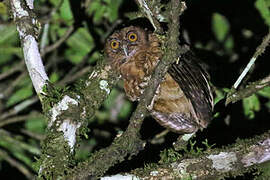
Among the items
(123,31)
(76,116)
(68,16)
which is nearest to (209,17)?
(68,16)

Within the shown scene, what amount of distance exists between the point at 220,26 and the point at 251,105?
187 centimetres

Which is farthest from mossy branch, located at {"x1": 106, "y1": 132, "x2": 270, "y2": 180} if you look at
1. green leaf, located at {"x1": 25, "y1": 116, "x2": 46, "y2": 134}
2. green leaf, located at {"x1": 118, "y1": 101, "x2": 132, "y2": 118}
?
green leaf, located at {"x1": 118, "y1": 101, "x2": 132, "y2": 118}

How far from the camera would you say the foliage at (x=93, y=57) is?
4.54 meters

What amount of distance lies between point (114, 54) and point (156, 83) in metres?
0.83

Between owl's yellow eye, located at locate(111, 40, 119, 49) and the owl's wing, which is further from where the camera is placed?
owl's yellow eye, located at locate(111, 40, 119, 49)

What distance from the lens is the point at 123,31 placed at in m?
3.53

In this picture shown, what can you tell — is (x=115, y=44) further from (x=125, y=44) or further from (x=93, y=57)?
(x=93, y=57)

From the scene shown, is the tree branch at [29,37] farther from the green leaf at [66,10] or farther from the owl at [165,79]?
the green leaf at [66,10]

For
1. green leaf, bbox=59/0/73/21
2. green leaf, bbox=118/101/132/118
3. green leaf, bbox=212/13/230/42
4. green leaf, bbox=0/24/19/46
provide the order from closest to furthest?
1. green leaf, bbox=59/0/73/21
2. green leaf, bbox=0/24/19/46
3. green leaf, bbox=118/101/132/118
4. green leaf, bbox=212/13/230/42

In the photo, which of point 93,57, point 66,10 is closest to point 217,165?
point 66,10

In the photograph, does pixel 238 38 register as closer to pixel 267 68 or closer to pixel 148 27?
pixel 267 68

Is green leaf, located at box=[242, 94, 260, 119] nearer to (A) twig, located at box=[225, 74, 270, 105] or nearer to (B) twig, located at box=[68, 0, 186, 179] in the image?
(A) twig, located at box=[225, 74, 270, 105]

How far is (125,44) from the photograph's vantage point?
346 centimetres

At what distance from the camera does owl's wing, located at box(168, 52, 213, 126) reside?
Answer: 3.17m
